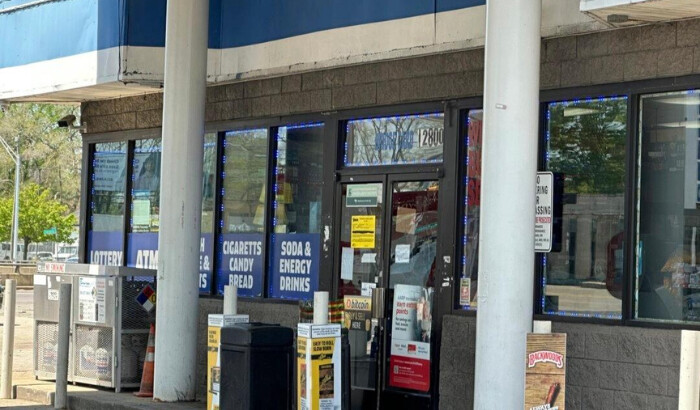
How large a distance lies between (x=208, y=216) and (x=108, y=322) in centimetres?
186

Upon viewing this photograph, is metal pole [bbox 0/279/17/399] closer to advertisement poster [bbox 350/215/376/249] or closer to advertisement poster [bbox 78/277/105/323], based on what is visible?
advertisement poster [bbox 78/277/105/323]

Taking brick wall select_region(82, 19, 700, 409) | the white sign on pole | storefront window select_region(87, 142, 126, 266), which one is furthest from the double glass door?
storefront window select_region(87, 142, 126, 266)

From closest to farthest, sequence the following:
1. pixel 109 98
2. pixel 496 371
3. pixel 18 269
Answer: pixel 496 371 < pixel 109 98 < pixel 18 269

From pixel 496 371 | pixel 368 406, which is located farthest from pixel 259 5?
pixel 496 371

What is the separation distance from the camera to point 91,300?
13820 mm

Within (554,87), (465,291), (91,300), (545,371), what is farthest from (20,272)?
(545,371)

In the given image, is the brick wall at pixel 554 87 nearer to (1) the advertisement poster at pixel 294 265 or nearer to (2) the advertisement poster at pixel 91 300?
(1) the advertisement poster at pixel 294 265

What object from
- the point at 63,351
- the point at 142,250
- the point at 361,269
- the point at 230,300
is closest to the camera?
the point at 230,300

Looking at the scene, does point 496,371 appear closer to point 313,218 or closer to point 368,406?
point 368,406

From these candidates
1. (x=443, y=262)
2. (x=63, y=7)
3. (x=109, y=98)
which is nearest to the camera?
(x=443, y=262)

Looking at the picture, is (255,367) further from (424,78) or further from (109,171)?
(109,171)

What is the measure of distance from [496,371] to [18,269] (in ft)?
137

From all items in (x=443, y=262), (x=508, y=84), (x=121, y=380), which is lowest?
(x=121, y=380)

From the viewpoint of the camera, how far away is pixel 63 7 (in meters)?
14.7
